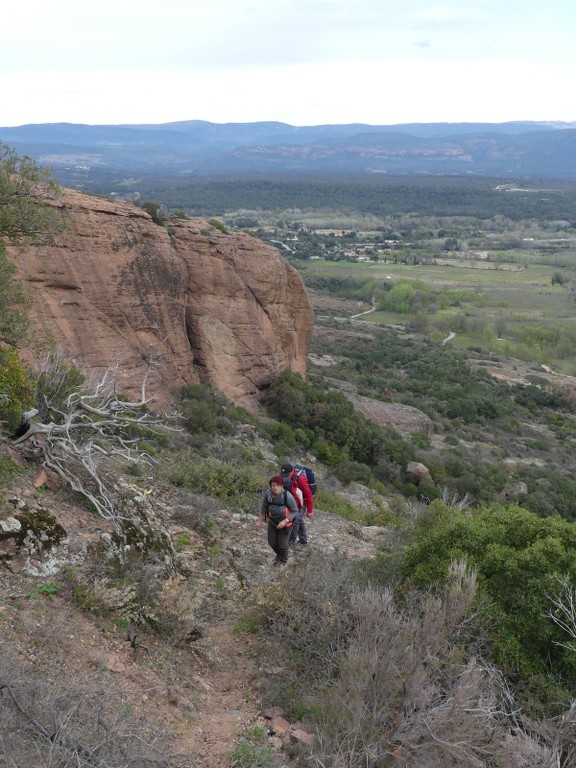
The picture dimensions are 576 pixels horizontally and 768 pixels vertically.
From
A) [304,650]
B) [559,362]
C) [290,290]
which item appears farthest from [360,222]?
[304,650]

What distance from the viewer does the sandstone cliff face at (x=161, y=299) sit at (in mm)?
15750

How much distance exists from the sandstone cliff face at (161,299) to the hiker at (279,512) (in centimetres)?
607

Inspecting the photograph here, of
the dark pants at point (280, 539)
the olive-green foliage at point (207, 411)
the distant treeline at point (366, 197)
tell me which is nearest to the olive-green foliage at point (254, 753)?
the dark pants at point (280, 539)

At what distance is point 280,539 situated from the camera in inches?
321

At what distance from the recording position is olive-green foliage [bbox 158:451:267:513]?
426 inches

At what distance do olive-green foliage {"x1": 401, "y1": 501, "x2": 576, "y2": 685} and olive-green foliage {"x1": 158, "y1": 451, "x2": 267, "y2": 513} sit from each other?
169 inches

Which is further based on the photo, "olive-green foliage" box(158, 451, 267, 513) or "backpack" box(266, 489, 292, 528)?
"olive-green foliage" box(158, 451, 267, 513)

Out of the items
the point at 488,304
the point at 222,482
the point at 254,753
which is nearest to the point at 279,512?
the point at 254,753

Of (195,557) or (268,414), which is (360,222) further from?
(195,557)

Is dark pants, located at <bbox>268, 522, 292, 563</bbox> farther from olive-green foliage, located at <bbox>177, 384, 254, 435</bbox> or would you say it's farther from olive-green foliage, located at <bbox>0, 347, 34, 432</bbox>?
olive-green foliage, located at <bbox>177, 384, 254, 435</bbox>

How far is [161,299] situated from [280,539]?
11341 millimetres

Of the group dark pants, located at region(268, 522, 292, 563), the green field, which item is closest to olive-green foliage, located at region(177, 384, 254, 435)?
dark pants, located at region(268, 522, 292, 563)

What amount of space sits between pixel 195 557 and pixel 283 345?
15692 millimetres

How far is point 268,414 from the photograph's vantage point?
21281mm
